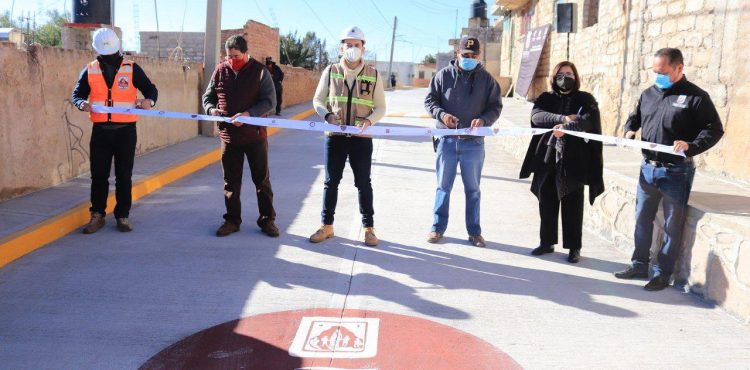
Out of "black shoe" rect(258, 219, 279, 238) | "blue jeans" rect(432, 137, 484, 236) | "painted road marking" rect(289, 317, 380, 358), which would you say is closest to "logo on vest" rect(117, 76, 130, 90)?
"black shoe" rect(258, 219, 279, 238)

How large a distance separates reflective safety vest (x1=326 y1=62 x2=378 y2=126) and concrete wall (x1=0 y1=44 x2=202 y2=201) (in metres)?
3.30

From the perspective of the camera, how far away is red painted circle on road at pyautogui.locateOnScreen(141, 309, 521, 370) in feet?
11.7

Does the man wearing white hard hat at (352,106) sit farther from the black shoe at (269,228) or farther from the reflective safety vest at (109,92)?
the reflective safety vest at (109,92)

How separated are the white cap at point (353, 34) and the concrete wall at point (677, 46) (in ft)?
12.6

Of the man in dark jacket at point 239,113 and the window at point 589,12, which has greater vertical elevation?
the window at point 589,12

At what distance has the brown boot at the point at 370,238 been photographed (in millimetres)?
5953

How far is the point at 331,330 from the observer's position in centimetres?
401

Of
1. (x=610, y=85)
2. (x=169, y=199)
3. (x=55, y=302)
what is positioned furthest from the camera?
(x=610, y=85)

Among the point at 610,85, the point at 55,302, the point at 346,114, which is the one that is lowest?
the point at 55,302

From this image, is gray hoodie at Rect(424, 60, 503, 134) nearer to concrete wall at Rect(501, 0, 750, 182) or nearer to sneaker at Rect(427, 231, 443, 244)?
sneaker at Rect(427, 231, 443, 244)

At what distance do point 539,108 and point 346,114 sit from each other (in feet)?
5.50

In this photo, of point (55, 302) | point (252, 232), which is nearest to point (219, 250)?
point (252, 232)

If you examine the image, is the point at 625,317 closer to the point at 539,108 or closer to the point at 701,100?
the point at 701,100

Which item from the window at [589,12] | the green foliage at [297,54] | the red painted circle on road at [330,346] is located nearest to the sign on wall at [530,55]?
the window at [589,12]
